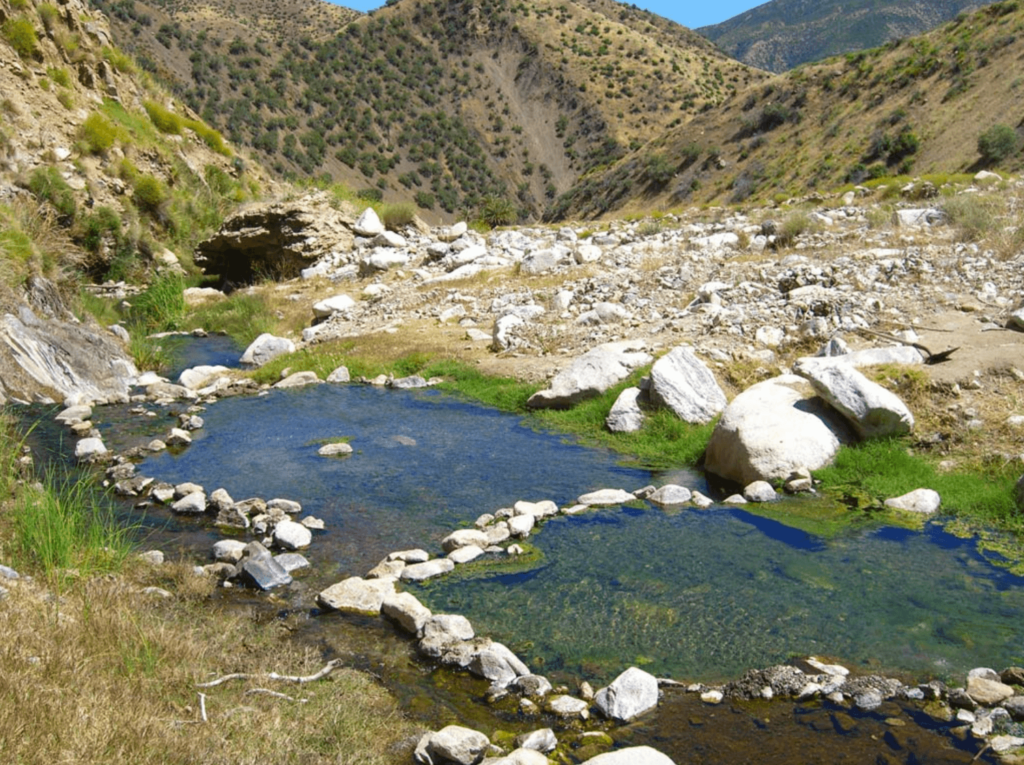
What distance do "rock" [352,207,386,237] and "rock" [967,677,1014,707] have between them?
69.3 feet

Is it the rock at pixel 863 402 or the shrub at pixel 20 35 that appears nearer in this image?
the rock at pixel 863 402

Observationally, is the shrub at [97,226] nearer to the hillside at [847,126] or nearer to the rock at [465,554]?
the rock at [465,554]

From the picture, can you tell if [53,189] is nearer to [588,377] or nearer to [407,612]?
[588,377]

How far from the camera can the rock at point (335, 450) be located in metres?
9.79

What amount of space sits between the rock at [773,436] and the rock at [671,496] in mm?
767

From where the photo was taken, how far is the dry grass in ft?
10.3

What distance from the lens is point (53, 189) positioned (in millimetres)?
20656

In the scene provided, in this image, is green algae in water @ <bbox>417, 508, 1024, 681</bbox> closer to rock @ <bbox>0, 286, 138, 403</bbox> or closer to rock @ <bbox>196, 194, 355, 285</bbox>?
rock @ <bbox>0, 286, 138, 403</bbox>

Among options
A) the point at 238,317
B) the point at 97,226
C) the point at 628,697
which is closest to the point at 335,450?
the point at 628,697

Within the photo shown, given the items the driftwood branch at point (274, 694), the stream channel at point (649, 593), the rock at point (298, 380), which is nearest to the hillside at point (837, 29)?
the rock at point (298, 380)

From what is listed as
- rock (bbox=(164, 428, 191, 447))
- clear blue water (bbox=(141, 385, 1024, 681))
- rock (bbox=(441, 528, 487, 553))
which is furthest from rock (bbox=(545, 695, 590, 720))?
rock (bbox=(164, 428, 191, 447))

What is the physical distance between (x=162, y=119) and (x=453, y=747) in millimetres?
31544

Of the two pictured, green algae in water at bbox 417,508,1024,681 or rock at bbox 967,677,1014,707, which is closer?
rock at bbox 967,677,1014,707

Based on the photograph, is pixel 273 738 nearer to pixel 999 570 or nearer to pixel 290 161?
pixel 999 570
